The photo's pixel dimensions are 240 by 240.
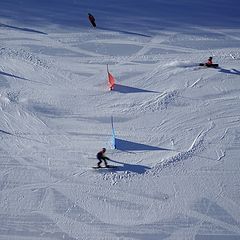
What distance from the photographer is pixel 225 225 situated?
21.1 ft

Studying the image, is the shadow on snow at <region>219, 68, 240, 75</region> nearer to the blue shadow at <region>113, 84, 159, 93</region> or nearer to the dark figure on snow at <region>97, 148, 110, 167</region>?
the blue shadow at <region>113, 84, 159, 93</region>

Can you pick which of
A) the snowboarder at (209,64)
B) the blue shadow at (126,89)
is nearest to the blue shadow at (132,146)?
the blue shadow at (126,89)

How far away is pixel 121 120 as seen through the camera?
25.8ft

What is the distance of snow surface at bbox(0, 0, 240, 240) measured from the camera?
6.52m

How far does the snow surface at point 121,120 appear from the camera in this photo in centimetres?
652

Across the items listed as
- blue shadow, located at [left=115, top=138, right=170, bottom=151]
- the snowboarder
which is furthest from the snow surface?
the snowboarder

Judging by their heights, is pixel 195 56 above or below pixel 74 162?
above

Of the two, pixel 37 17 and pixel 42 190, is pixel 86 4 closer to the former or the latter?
pixel 37 17

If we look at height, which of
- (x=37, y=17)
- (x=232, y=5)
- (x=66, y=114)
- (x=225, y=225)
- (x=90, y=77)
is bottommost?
(x=225, y=225)

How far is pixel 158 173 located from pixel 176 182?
33 cm

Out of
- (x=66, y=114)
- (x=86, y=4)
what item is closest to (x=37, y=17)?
(x=86, y=4)

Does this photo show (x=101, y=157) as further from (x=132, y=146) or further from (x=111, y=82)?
(x=111, y=82)

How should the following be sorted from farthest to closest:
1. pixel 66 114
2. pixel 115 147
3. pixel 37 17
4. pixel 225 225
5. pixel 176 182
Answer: pixel 37 17 → pixel 66 114 → pixel 115 147 → pixel 176 182 → pixel 225 225

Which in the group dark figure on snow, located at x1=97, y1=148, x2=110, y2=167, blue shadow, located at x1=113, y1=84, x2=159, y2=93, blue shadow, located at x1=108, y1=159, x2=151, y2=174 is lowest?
blue shadow, located at x1=108, y1=159, x2=151, y2=174
